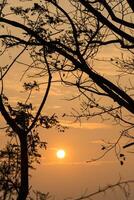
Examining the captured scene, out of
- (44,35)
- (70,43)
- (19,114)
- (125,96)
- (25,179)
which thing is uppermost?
(44,35)

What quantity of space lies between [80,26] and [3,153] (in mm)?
7237

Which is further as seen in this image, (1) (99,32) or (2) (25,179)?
(1) (99,32)

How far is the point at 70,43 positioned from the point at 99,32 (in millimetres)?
1052

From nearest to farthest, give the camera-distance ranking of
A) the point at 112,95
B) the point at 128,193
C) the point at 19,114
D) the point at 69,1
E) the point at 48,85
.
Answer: the point at 128,193 → the point at 112,95 → the point at 69,1 → the point at 48,85 → the point at 19,114

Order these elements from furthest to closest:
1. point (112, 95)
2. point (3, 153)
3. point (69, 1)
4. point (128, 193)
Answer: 1. point (3, 153)
2. point (69, 1)
3. point (112, 95)
4. point (128, 193)

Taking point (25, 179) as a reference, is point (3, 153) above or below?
above

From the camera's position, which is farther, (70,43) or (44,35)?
(44,35)

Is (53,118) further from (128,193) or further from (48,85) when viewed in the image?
(128,193)

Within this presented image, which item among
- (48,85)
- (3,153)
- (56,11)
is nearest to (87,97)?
(48,85)

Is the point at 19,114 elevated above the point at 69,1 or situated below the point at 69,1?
below

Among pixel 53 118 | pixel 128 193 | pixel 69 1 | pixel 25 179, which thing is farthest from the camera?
pixel 53 118

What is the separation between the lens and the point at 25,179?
9.87 metres

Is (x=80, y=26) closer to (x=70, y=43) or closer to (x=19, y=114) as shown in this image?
(x=70, y=43)

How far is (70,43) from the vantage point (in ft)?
39.7
